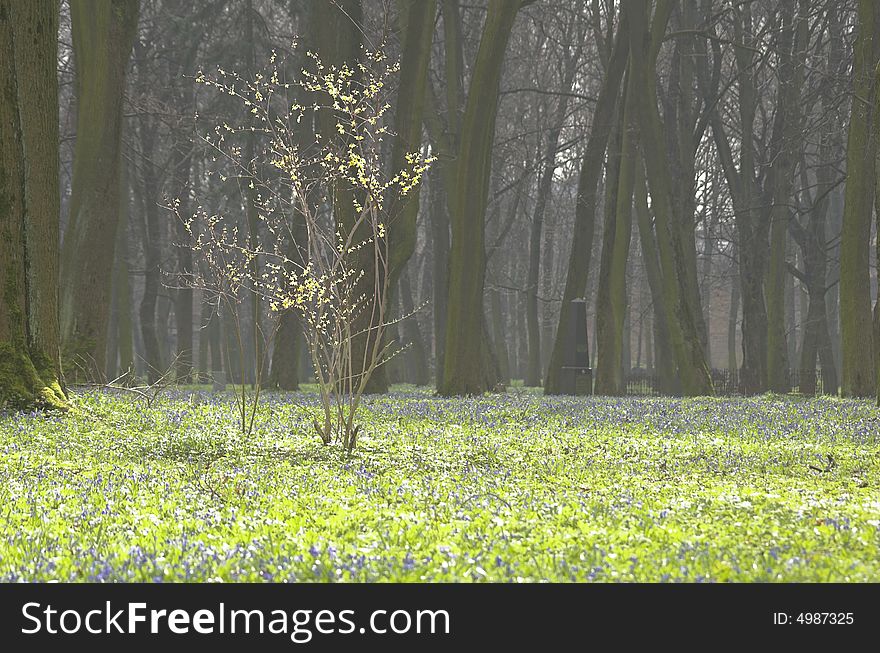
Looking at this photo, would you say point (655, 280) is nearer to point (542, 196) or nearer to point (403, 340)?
point (542, 196)

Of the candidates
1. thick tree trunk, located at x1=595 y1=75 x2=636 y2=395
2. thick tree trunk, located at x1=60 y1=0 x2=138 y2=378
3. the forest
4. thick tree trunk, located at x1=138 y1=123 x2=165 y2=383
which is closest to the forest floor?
the forest

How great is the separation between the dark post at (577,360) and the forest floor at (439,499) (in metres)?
9.35

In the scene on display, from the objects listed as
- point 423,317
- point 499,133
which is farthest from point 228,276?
point 423,317

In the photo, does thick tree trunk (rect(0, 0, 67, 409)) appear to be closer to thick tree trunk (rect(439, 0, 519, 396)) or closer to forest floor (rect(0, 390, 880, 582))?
forest floor (rect(0, 390, 880, 582))

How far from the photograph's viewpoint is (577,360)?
2191 cm

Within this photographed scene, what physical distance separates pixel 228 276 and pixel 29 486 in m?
4.23

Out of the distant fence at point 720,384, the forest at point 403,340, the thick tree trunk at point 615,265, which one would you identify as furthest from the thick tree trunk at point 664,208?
the distant fence at point 720,384

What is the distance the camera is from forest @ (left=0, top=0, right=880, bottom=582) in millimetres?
5395

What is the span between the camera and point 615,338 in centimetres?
2166

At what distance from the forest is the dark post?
7 centimetres

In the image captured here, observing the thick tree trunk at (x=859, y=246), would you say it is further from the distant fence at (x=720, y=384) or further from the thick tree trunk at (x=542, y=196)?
the thick tree trunk at (x=542, y=196)

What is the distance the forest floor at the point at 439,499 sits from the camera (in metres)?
4.71

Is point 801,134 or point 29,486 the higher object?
point 801,134
